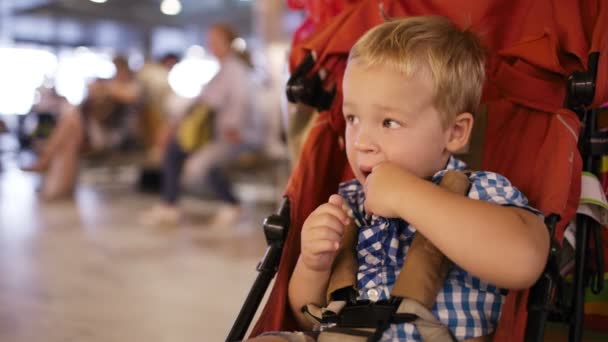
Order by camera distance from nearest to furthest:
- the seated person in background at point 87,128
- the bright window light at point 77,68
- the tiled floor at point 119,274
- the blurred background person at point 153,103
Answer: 1. the tiled floor at point 119,274
2. the seated person in background at point 87,128
3. the blurred background person at point 153,103
4. the bright window light at point 77,68

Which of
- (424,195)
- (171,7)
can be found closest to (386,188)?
(424,195)

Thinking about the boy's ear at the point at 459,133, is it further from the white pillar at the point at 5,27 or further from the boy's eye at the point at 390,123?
the white pillar at the point at 5,27

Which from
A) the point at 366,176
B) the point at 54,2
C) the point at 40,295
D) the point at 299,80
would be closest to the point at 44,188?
the point at 40,295

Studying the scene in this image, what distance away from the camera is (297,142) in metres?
2.32

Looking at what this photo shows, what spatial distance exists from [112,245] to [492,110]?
3.07 metres

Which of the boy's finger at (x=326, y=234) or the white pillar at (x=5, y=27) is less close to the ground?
the white pillar at (x=5, y=27)

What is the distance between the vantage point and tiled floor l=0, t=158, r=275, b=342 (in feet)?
8.22

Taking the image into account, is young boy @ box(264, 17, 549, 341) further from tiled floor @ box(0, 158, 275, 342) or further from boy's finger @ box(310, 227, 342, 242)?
tiled floor @ box(0, 158, 275, 342)

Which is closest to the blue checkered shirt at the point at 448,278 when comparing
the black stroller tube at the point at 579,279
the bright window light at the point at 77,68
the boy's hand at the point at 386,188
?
the boy's hand at the point at 386,188

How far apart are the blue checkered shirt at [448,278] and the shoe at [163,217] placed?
3.67m

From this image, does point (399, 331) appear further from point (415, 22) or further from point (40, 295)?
point (40, 295)

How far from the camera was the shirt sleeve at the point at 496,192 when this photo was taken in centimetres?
104

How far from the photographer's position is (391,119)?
1080mm

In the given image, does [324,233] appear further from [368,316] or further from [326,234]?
[368,316]
